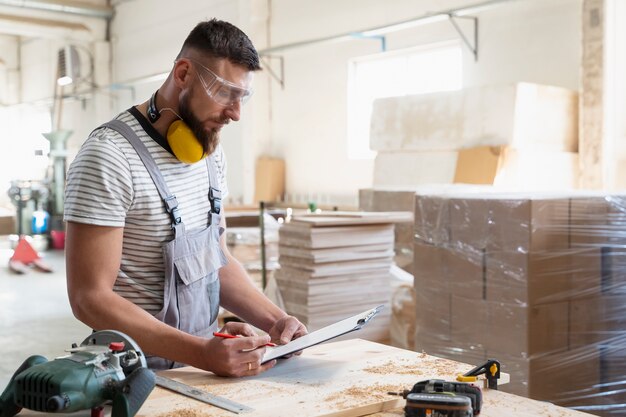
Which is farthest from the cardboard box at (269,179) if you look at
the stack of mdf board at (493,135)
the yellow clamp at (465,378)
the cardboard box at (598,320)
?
the yellow clamp at (465,378)

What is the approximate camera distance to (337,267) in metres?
4.70

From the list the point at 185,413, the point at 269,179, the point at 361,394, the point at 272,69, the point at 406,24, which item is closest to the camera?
the point at 185,413

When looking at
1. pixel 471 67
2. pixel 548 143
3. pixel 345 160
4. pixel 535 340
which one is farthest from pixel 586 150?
pixel 345 160

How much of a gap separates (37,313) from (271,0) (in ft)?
16.7

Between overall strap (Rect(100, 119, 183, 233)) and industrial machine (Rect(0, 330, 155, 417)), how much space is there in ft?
1.99

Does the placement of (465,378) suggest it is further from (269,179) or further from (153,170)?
(269,179)

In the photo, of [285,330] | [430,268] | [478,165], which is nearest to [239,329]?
[285,330]

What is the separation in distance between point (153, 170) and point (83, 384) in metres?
0.79

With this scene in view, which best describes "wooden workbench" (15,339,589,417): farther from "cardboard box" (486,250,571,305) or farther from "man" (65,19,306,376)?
"cardboard box" (486,250,571,305)

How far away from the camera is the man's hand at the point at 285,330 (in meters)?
2.22

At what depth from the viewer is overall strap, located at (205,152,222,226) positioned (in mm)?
2316

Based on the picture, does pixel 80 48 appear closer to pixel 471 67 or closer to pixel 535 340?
pixel 471 67

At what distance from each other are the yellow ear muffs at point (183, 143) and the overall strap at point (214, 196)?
0.57 feet

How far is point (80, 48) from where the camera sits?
15000mm
